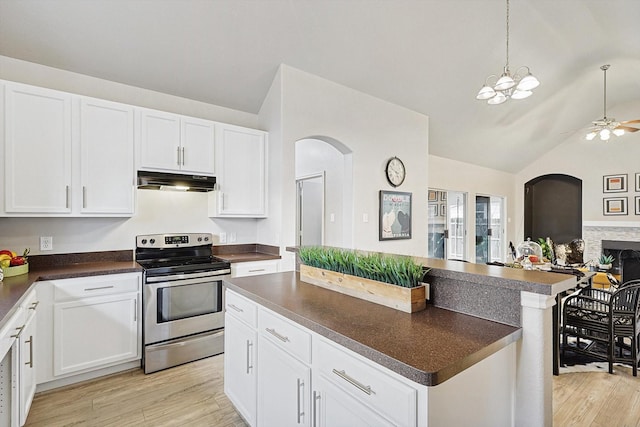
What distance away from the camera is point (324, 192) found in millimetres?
5035

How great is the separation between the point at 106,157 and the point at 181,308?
150 cm

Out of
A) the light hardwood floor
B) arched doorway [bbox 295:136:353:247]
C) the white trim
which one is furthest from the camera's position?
the white trim

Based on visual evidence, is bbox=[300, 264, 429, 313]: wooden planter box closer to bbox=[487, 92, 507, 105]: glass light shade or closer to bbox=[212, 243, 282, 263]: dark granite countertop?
bbox=[212, 243, 282, 263]: dark granite countertop

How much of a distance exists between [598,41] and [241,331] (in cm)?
606

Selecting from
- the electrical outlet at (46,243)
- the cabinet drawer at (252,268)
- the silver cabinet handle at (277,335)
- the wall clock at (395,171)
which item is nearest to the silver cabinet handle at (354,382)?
the silver cabinet handle at (277,335)

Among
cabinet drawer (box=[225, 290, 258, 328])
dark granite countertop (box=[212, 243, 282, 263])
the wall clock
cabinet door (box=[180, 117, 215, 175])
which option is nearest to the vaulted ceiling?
cabinet door (box=[180, 117, 215, 175])

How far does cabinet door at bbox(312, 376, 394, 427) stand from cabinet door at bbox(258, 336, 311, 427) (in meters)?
0.07

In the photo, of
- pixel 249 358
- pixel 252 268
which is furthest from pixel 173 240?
pixel 249 358

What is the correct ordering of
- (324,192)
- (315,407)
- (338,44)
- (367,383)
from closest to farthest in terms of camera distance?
(367,383) < (315,407) < (338,44) < (324,192)

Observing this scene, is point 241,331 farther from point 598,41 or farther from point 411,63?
point 598,41

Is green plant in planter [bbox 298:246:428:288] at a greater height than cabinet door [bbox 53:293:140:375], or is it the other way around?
green plant in planter [bbox 298:246:428:288]

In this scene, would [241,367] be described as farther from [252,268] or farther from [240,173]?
[240,173]

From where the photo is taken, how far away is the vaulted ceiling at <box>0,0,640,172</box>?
9.16 feet

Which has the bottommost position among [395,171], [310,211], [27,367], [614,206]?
[27,367]
